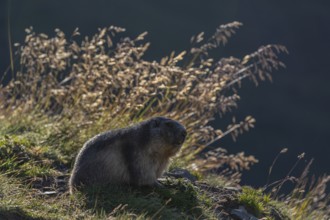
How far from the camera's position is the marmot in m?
7.49

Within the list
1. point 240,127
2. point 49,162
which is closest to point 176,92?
point 240,127

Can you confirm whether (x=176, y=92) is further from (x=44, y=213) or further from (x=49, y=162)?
(x=44, y=213)

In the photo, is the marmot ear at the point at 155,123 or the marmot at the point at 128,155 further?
the marmot ear at the point at 155,123

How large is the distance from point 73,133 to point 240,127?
2.41 metres

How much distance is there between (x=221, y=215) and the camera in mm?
8008

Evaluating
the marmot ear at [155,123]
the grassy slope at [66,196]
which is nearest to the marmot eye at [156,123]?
the marmot ear at [155,123]

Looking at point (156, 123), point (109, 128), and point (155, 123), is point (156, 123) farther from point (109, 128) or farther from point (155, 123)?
point (109, 128)

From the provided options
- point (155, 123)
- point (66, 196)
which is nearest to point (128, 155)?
point (155, 123)

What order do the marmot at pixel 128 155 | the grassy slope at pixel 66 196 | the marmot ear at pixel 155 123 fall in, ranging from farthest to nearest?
the marmot ear at pixel 155 123, the marmot at pixel 128 155, the grassy slope at pixel 66 196

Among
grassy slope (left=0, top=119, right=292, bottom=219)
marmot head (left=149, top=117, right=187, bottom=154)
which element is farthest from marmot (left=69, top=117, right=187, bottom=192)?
grassy slope (left=0, top=119, right=292, bottom=219)

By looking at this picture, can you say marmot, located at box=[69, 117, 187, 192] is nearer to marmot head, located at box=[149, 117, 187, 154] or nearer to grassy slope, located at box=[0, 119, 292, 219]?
marmot head, located at box=[149, 117, 187, 154]

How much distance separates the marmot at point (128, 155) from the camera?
24.6ft

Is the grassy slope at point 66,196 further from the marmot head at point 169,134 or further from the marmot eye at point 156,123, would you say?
the marmot eye at point 156,123

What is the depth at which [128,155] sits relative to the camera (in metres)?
7.52
